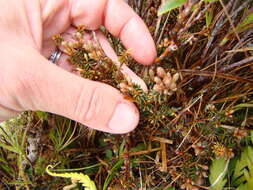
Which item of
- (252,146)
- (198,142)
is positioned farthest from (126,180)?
(252,146)

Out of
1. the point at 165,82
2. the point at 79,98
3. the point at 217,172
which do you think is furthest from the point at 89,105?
the point at 217,172

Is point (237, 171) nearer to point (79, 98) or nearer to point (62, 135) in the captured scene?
point (79, 98)

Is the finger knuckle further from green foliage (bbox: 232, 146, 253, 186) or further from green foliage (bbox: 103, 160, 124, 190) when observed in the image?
green foliage (bbox: 232, 146, 253, 186)

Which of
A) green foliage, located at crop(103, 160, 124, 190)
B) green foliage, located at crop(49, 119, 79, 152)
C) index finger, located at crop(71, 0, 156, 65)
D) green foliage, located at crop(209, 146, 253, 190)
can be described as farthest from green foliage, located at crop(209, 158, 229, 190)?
green foliage, located at crop(49, 119, 79, 152)

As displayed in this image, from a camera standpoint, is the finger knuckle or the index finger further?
the index finger

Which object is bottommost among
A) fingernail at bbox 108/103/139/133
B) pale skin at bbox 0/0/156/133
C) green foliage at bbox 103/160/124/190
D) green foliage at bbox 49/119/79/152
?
green foliage at bbox 103/160/124/190

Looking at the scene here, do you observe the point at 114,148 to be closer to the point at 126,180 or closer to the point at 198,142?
the point at 126,180
